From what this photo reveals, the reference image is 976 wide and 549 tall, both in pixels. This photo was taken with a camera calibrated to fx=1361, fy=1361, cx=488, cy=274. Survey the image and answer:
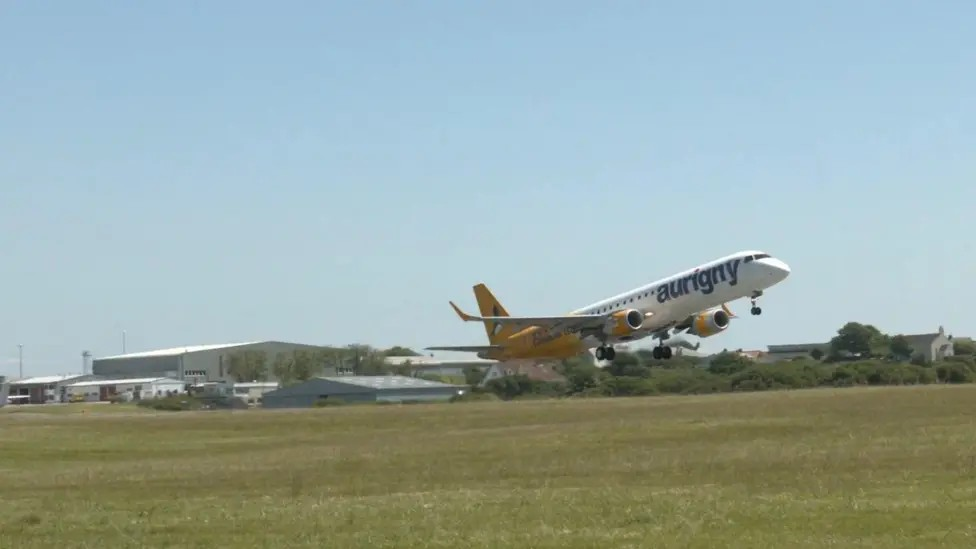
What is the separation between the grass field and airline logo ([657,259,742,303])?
5.74 metres

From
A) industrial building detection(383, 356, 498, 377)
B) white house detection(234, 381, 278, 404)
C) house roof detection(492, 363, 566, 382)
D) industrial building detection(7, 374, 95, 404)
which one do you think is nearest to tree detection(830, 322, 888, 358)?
house roof detection(492, 363, 566, 382)

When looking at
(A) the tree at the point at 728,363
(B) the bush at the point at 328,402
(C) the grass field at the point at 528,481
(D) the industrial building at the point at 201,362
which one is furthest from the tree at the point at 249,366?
(C) the grass field at the point at 528,481

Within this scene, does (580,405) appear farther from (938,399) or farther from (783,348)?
(783,348)

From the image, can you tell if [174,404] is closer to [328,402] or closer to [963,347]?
[328,402]

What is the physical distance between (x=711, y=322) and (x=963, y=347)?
46.5 metres

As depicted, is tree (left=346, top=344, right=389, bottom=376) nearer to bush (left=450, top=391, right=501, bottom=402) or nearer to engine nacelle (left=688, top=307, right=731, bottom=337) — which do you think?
bush (left=450, top=391, right=501, bottom=402)

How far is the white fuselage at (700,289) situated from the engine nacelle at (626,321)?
48 cm

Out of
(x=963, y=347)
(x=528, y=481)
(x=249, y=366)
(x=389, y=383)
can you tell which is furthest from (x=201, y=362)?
(x=528, y=481)

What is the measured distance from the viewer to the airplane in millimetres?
54844

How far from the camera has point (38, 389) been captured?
466ft

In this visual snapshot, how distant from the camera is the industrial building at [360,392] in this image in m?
85.7

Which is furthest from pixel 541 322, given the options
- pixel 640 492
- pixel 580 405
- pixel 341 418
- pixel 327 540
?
pixel 327 540

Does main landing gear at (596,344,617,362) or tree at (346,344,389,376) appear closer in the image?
main landing gear at (596,344,617,362)

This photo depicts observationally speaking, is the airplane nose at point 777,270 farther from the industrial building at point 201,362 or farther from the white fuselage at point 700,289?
the industrial building at point 201,362
